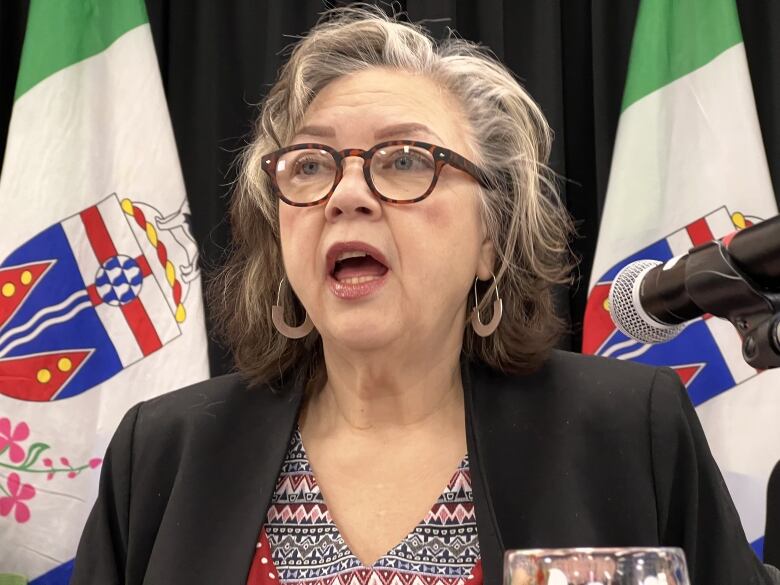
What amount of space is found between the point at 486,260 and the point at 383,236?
0.25 meters

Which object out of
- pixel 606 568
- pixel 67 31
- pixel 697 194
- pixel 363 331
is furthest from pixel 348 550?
pixel 67 31

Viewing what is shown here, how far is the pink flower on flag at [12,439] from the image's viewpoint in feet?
7.55

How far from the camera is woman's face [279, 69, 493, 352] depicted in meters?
1.46

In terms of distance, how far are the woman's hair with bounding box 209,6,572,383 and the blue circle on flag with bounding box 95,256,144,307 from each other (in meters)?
0.72

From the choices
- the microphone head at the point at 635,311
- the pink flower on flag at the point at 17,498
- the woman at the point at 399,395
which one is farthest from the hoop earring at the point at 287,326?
the pink flower on flag at the point at 17,498

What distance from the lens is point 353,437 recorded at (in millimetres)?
1609

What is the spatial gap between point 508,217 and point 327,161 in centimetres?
31

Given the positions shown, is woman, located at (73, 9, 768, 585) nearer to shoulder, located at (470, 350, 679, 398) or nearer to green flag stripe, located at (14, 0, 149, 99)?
shoulder, located at (470, 350, 679, 398)

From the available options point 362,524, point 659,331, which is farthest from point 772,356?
point 362,524

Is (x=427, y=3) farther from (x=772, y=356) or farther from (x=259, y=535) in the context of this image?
(x=772, y=356)

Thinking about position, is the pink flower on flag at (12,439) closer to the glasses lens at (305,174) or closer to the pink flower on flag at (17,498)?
the pink flower on flag at (17,498)

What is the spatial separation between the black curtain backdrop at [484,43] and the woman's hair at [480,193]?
0.94 m

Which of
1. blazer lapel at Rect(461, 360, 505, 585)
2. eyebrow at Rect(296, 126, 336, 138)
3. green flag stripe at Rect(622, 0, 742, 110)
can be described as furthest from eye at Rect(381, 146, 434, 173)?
green flag stripe at Rect(622, 0, 742, 110)

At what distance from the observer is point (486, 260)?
165 centimetres
